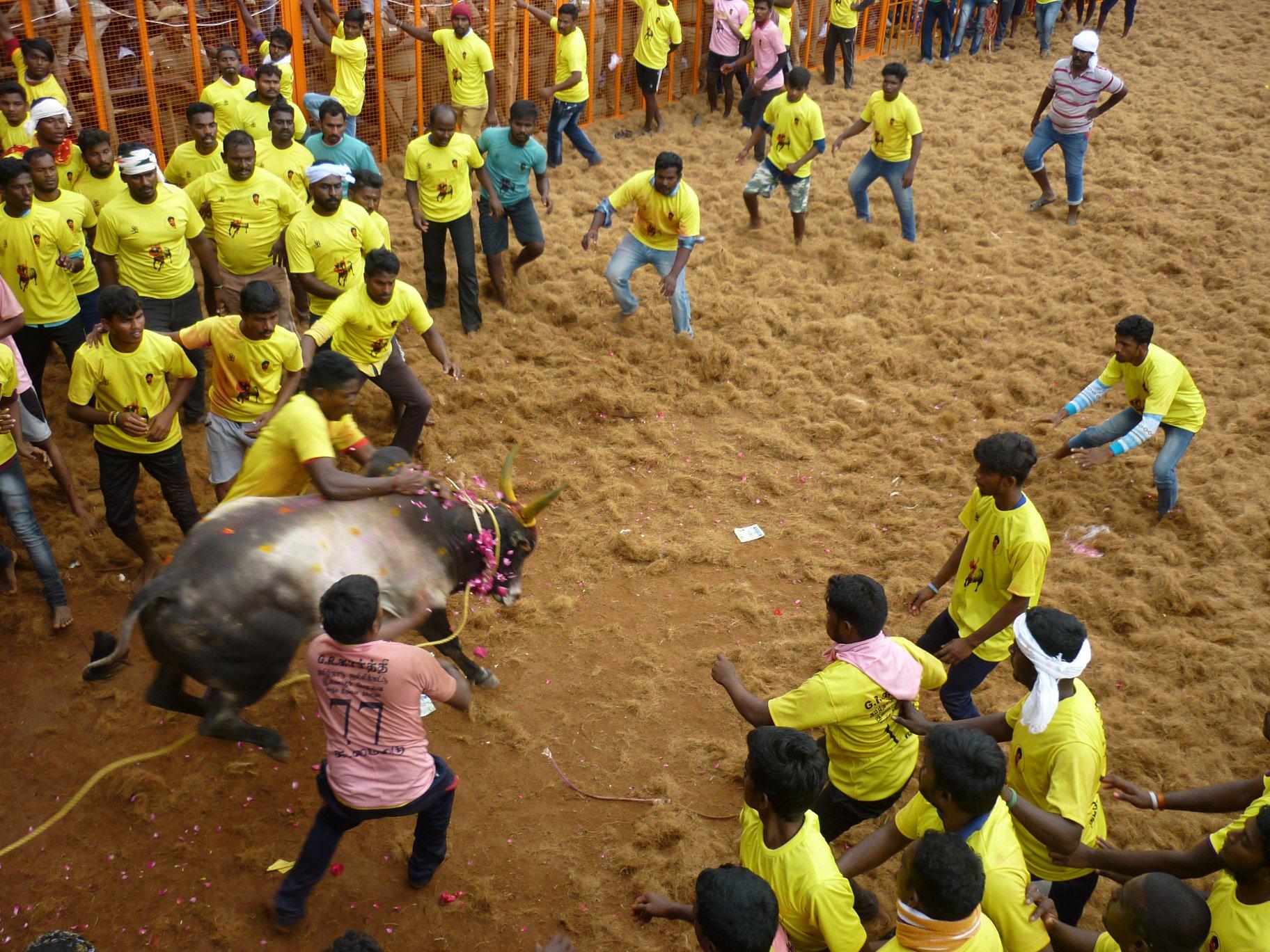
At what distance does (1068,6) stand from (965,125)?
7.76 metres

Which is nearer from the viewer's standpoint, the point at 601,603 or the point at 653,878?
the point at 653,878

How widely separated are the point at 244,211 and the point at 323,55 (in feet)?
17.4

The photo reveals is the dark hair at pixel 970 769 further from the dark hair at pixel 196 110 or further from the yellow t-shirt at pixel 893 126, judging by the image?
the yellow t-shirt at pixel 893 126

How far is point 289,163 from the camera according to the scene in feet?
28.8

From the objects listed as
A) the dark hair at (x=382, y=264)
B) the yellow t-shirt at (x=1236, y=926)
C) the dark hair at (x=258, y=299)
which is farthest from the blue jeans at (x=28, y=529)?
the yellow t-shirt at (x=1236, y=926)

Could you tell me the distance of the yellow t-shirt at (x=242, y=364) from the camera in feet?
20.4

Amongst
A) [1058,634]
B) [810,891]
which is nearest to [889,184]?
[1058,634]

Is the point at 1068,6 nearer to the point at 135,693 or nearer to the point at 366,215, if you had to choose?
the point at 366,215

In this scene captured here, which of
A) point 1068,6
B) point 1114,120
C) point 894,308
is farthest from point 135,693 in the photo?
point 1068,6

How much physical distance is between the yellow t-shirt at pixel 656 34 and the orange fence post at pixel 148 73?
6.04 m

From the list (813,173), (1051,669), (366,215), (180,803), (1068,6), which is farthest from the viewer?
(1068,6)

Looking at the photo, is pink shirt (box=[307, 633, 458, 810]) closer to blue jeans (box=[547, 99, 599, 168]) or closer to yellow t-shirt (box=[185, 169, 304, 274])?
yellow t-shirt (box=[185, 169, 304, 274])

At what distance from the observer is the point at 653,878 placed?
4.86 m

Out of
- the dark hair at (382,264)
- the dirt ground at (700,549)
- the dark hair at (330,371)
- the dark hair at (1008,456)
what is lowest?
the dirt ground at (700,549)
